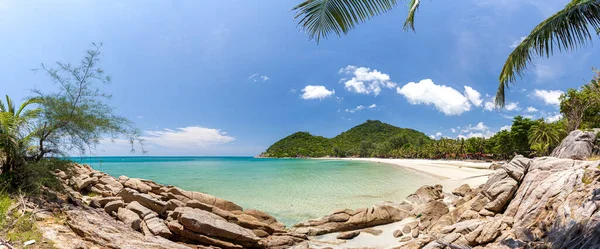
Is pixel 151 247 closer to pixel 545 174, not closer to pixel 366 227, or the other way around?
pixel 366 227

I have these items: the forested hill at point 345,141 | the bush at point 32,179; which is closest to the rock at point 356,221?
the bush at point 32,179

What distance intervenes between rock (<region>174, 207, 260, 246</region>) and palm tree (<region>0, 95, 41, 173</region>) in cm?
433

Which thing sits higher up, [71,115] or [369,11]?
[369,11]

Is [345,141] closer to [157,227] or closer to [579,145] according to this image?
[579,145]

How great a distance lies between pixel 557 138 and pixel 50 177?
2204 inches

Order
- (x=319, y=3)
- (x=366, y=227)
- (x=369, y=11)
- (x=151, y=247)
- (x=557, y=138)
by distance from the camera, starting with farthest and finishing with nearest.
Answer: (x=557, y=138), (x=366, y=227), (x=151, y=247), (x=369, y=11), (x=319, y=3)

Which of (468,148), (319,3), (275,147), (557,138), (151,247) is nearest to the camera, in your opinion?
(319,3)

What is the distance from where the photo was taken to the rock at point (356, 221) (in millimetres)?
9109

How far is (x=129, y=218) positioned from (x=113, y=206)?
1.06 m

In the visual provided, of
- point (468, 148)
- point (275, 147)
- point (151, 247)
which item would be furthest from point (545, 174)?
point (275, 147)

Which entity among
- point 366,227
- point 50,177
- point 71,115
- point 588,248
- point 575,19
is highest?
point 575,19

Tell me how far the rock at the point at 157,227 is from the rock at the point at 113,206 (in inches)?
45.0

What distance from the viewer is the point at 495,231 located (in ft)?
19.6

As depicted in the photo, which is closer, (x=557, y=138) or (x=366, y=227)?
(x=366, y=227)
